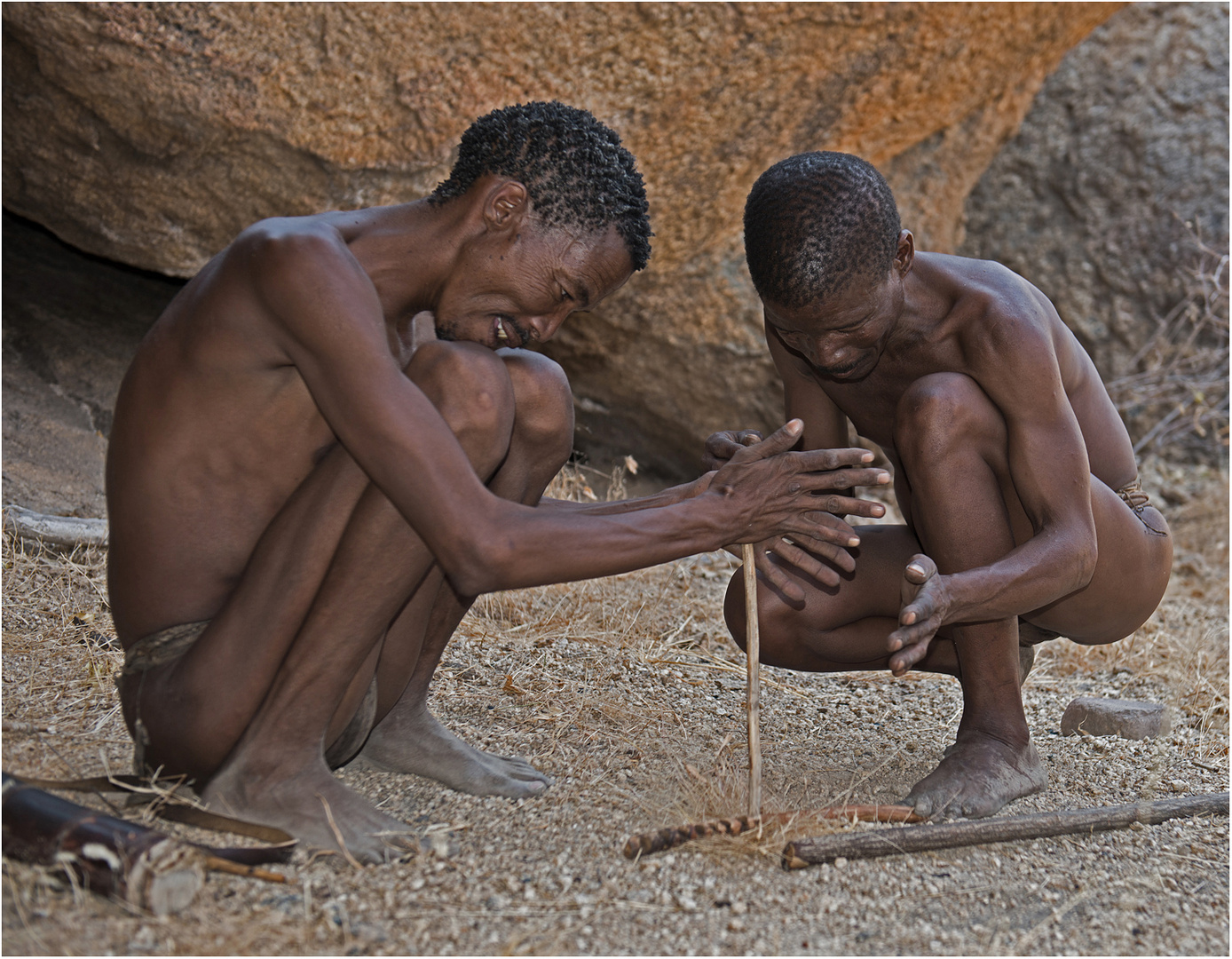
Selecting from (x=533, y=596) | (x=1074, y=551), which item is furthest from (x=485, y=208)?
(x=533, y=596)

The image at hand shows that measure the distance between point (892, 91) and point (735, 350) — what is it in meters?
1.23

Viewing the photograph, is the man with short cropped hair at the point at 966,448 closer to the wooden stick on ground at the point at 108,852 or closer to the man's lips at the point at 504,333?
the man's lips at the point at 504,333

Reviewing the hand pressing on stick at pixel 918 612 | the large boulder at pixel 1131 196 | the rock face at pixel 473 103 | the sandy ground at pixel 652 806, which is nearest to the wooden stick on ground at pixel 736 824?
the sandy ground at pixel 652 806

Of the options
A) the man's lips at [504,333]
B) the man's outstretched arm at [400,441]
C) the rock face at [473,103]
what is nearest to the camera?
the man's outstretched arm at [400,441]

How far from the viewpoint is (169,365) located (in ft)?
5.98

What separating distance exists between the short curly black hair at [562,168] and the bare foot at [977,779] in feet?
3.98

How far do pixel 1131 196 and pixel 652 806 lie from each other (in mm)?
4869

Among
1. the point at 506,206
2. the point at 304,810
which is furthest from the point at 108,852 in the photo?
the point at 506,206

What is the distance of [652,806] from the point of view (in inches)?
78.1

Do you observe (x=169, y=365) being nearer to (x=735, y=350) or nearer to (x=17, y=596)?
(x=17, y=596)

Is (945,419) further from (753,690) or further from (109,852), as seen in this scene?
(109,852)

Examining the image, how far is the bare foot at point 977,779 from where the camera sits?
6.79ft

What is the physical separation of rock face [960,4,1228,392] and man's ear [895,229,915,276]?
349 cm

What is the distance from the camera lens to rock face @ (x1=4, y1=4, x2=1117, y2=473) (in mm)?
3445
